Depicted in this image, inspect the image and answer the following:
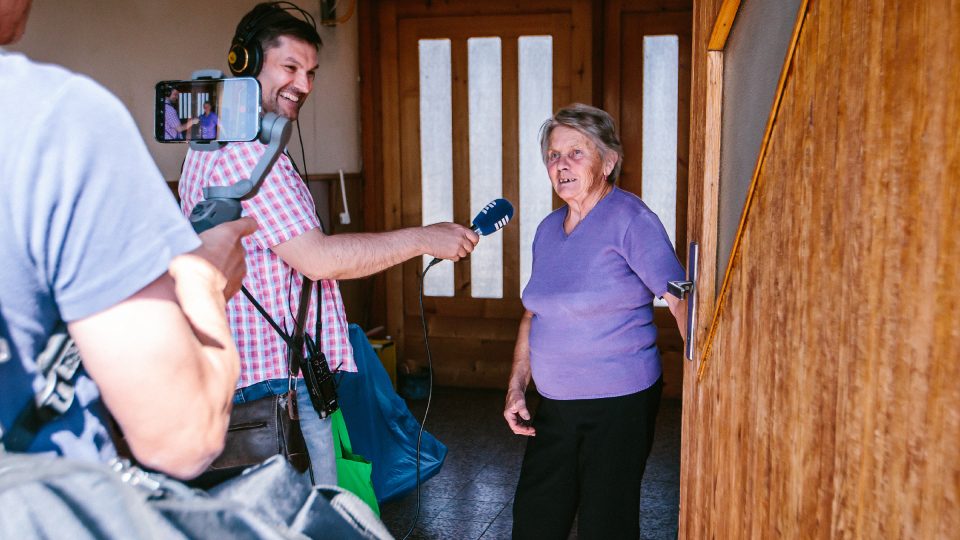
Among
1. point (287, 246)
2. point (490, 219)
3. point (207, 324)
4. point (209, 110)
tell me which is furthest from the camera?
point (490, 219)

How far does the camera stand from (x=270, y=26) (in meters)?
1.96

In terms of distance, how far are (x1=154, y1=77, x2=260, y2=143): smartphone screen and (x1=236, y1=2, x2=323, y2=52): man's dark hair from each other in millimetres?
754

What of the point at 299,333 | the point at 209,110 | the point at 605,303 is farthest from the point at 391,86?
the point at 209,110

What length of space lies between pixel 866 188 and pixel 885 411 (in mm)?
235

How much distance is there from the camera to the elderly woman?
6.99 feet

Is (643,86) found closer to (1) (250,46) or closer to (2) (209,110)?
(1) (250,46)

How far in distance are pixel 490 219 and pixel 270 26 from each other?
0.71 meters

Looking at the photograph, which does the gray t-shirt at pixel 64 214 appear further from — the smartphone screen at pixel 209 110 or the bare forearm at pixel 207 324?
the smartphone screen at pixel 209 110

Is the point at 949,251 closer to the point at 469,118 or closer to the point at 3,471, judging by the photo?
the point at 3,471

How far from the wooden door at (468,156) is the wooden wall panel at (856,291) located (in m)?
3.43

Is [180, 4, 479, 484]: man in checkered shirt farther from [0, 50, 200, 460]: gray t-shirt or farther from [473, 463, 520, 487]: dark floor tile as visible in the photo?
[473, 463, 520, 487]: dark floor tile

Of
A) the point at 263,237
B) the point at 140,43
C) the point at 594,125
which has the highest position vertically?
the point at 140,43

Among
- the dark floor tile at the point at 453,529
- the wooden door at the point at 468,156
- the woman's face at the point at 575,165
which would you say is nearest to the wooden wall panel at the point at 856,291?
the woman's face at the point at 575,165

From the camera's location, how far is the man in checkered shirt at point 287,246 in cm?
183
